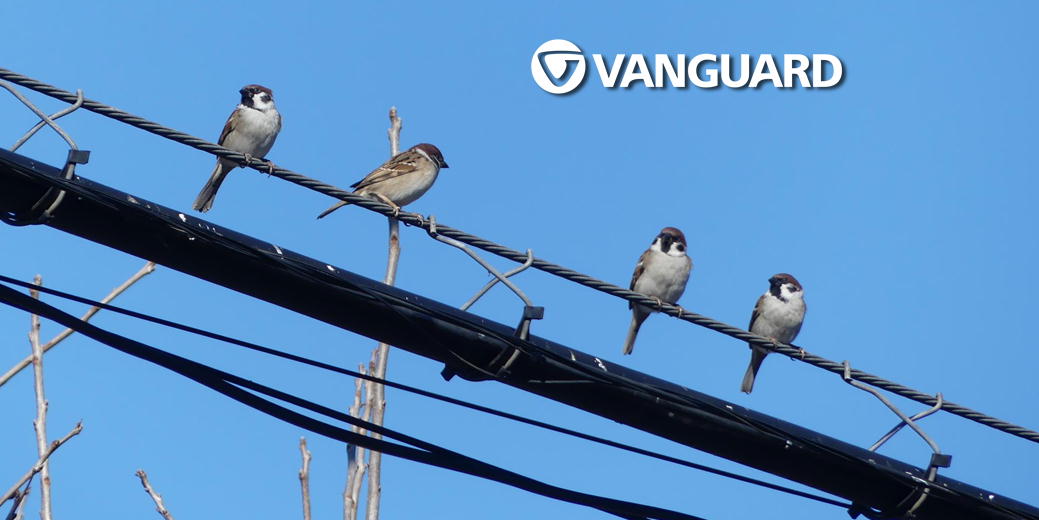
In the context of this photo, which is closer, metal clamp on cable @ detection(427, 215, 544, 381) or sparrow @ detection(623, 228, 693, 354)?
metal clamp on cable @ detection(427, 215, 544, 381)

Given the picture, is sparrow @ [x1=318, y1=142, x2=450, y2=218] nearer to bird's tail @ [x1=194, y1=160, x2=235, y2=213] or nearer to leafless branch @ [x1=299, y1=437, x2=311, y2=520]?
bird's tail @ [x1=194, y1=160, x2=235, y2=213]

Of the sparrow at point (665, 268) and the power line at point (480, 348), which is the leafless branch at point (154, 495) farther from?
the sparrow at point (665, 268)

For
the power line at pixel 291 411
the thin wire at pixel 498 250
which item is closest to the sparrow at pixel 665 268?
the thin wire at pixel 498 250

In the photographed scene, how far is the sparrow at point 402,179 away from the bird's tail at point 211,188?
2.85 feet

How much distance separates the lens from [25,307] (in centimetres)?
341

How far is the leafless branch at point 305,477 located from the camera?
17.0ft

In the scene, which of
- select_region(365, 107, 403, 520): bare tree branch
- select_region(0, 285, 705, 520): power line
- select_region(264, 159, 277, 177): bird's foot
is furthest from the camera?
select_region(365, 107, 403, 520): bare tree branch

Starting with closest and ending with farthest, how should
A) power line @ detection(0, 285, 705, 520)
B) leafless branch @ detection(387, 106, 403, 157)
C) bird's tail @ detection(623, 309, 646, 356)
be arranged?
power line @ detection(0, 285, 705, 520) < leafless branch @ detection(387, 106, 403, 157) < bird's tail @ detection(623, 309, 646, 356)

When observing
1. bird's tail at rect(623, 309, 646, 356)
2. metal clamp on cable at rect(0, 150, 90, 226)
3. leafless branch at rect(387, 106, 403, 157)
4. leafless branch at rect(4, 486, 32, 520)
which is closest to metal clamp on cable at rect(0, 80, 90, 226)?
metal clamp on cable at rect(0, 150, 90, 226)

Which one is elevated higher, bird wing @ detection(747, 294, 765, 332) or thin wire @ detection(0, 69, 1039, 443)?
bird wing @ detection(747, 294, 765, 332)

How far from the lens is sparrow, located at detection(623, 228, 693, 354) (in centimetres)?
877

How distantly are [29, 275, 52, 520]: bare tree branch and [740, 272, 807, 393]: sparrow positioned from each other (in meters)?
5.21

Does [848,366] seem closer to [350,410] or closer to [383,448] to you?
[383,448]

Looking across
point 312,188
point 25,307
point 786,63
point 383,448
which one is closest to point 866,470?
point 383,448
